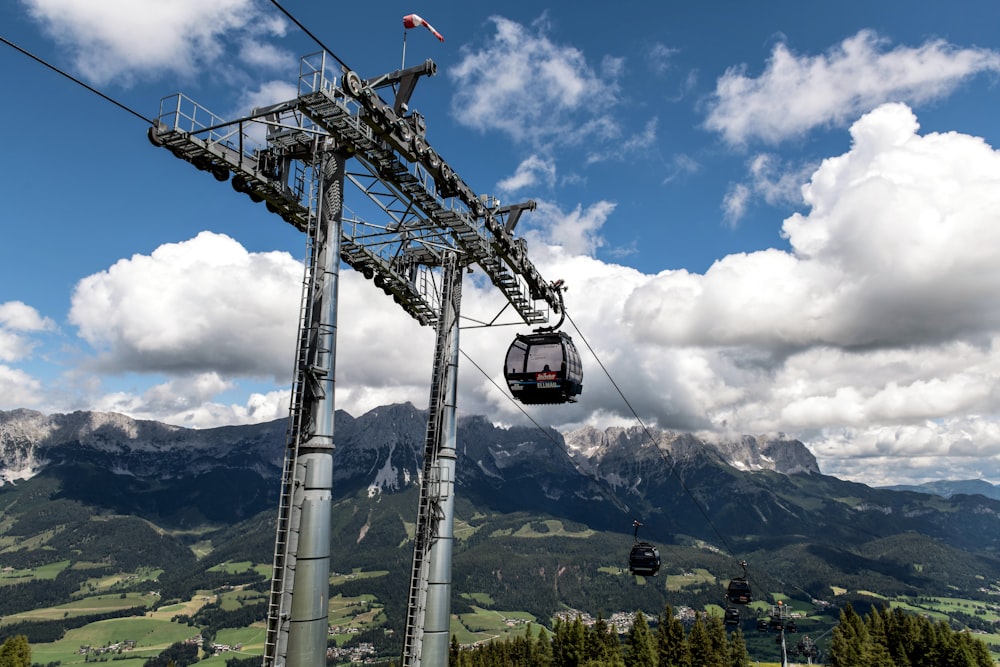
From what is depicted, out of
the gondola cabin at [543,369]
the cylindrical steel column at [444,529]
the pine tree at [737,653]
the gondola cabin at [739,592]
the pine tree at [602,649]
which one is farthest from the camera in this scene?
the pine tree at [737,653]

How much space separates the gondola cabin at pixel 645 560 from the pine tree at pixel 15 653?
69.0m

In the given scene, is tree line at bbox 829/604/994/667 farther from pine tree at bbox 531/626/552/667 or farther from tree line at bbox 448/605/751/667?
pine tree at bbox 531/626/552/667

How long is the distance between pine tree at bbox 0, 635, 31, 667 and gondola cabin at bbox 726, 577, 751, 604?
78.4 m

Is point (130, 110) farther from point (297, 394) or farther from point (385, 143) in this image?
point (297, 394)

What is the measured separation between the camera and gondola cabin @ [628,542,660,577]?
5256 cm

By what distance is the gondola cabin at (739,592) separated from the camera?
208 ft

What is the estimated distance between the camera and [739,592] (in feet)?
212

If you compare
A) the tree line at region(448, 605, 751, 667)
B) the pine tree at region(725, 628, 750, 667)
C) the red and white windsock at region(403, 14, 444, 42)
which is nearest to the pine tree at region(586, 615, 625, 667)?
the tree line at region(448, 605, 751, 667)

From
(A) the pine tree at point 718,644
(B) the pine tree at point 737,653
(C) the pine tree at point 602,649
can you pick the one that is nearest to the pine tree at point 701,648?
(A) the pine tree at point 718,644

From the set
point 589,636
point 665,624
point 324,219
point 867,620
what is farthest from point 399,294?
point 867,620

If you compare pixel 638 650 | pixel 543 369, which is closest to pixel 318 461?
pixel 543 369

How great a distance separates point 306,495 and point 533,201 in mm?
16762

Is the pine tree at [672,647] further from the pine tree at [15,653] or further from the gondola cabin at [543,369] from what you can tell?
the pine tree at [15,653]

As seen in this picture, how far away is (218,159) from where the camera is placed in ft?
54.4
